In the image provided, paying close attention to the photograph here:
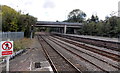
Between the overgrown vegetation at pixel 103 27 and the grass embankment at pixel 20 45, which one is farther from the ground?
the overgrown vegetation at pixel 103 27

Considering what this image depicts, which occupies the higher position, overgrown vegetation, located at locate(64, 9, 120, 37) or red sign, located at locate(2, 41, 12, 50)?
overgrown vegetation, located at locate(64, 9, 120, 37)

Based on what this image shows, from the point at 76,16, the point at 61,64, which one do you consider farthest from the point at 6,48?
the point at 76,16

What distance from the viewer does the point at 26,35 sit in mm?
34906

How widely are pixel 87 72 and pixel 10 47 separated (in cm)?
482

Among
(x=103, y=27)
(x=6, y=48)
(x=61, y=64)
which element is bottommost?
(x=61, y=64)

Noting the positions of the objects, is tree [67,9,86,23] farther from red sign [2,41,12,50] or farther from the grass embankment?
red sign [2,41,12,50]

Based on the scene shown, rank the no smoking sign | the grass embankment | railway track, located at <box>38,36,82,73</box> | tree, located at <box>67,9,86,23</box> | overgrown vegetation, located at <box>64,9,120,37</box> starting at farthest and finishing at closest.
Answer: tree, located at <box>67,9,86,23</box> → overgrown vegetation, located at <box>64,9,120,37</box> → the grass embankment → railway track, located at <box>38,36,82,73</box> → the no smoking sign

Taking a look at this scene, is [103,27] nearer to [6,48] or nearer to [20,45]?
[20,45]

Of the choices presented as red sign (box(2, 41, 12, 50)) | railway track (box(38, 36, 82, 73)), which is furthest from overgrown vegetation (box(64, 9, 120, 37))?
red sign (box(2, 41, 12, 50))

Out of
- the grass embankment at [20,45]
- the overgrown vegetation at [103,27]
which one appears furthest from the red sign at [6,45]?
the overgrown vegetation at [103,27]

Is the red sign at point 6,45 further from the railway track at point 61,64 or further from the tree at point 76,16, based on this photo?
the tree at point 76,16

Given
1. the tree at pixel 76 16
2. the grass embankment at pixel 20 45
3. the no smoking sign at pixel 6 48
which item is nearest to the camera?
the no smoking sign at pixel 6 48

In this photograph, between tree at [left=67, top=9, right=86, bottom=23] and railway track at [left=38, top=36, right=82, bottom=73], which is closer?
railway track at [left=38, top=36, right=82, bottom=73]

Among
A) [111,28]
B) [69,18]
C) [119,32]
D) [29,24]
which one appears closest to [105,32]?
[111,28]
